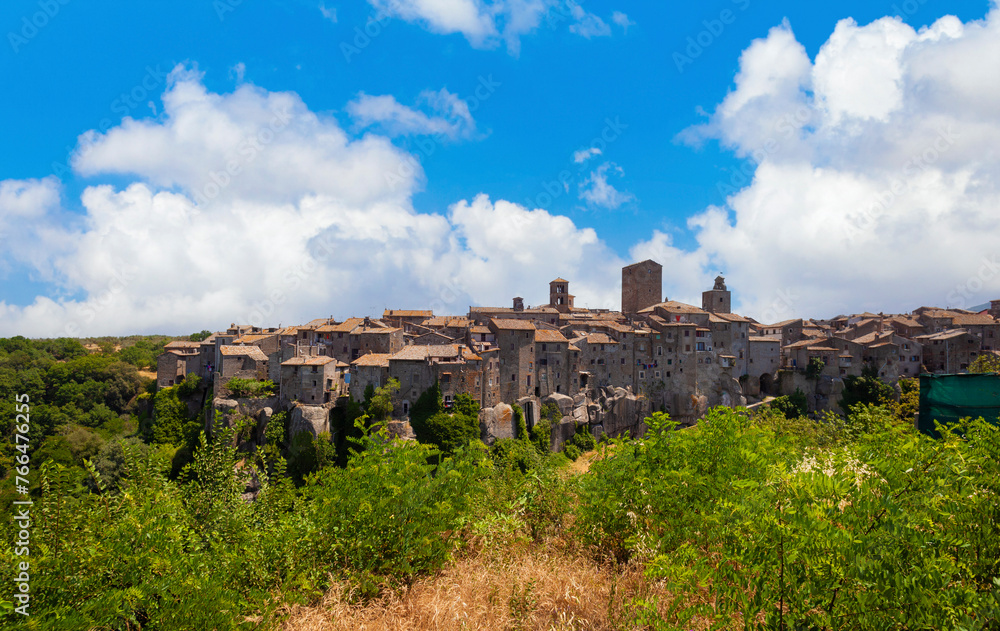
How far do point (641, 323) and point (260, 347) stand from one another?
161 feet

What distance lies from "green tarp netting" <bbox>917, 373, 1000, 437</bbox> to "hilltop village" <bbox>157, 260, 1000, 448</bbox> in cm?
3734

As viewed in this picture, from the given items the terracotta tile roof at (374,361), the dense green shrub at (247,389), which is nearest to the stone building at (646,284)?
the terracotta tile roof at (374,361)

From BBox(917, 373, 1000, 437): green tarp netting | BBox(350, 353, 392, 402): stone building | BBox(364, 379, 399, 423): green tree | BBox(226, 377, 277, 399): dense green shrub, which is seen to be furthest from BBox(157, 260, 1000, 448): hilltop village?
BBox(917, 373, 1000, 437): green tarp netting

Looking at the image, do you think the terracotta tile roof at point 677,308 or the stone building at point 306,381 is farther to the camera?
the terracotta tile roof at point 677,308

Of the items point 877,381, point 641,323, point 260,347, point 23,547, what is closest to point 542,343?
point 641,323

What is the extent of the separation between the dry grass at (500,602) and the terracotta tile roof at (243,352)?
50.1m

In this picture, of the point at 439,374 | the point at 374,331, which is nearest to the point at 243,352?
the point at 374,331

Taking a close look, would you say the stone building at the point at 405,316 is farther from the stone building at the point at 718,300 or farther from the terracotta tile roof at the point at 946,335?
the terracotta tile roof at the point at 946,335

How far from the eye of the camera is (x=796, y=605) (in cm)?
398

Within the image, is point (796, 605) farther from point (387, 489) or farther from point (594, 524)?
point (387, 489)

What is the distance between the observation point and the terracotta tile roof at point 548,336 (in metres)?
55.8

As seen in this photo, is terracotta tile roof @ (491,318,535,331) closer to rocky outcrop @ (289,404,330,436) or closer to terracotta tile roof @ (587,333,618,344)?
terracotta tile roof @ (587,333,618,344)

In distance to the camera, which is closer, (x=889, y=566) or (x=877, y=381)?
(x=889, y=566)

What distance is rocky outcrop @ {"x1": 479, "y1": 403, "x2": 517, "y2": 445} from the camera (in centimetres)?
4825
